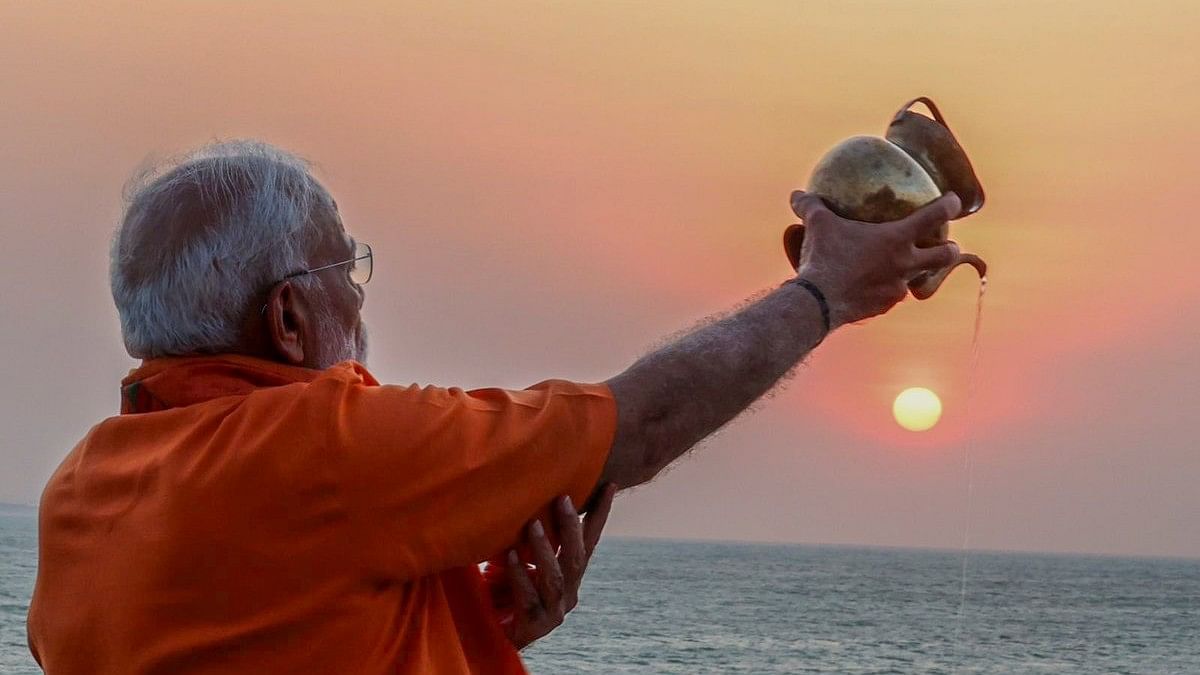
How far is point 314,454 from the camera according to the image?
2443mm

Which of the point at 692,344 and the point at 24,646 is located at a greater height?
the point at 692,344

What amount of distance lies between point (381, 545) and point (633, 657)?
48.9 meters

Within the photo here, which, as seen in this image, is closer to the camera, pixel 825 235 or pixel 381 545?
pixel 381 545

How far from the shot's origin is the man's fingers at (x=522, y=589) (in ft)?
9.05

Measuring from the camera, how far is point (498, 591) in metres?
2.94

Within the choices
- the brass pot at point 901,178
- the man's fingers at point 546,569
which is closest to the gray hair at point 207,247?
the man's fingers at point 546,569

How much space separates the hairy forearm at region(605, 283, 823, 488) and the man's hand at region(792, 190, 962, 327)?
0.23 feet

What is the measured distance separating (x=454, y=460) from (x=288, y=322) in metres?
0.49

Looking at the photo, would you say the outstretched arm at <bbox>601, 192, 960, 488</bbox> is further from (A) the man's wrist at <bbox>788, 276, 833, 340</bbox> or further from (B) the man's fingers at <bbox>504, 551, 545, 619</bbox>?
(B) the man's fingers at <bbox>504, 551, 545, 619</bbox>

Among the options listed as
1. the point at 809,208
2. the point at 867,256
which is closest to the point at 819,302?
the point at 867,256

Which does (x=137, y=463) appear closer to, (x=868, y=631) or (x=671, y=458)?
(x=671, y=458)

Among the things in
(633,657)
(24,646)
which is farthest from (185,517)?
(633,657)

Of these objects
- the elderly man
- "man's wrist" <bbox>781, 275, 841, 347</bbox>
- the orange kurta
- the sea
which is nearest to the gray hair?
the elderly man

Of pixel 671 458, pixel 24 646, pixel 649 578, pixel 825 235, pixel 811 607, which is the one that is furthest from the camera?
pixel 649 578
